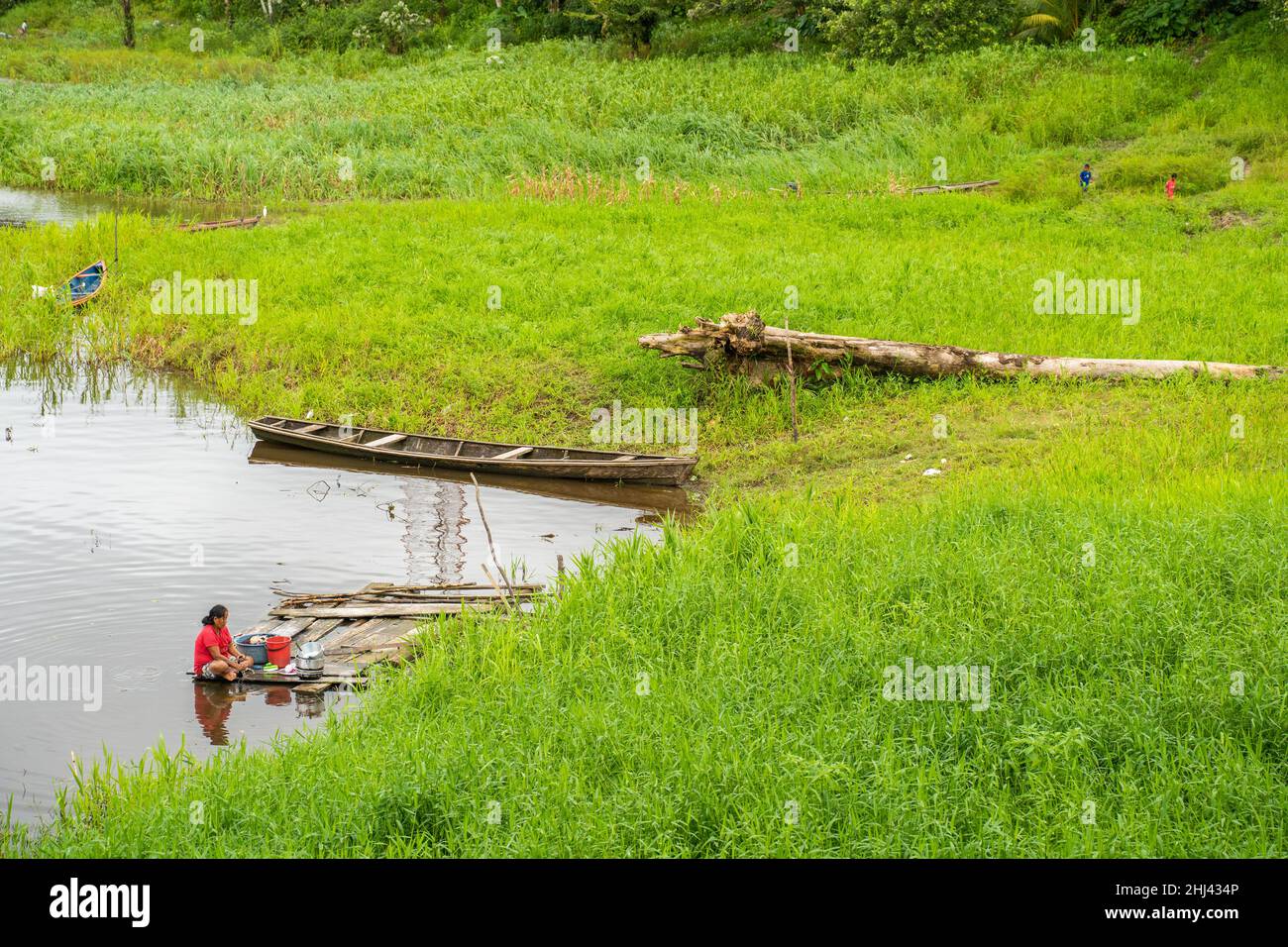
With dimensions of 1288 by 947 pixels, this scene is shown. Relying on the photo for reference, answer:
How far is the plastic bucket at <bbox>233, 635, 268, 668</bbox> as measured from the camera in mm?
11680

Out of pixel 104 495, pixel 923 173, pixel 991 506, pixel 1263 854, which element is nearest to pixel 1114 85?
pixel 923 173

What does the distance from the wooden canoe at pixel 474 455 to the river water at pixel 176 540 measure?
25cm

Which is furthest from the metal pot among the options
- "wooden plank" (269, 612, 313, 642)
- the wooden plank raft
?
"wooden plank" (269, 612, 313, 642)

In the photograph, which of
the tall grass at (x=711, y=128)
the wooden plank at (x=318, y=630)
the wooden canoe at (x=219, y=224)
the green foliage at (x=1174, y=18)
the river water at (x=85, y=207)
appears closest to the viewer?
the wooden plank at (x=318, y=630)

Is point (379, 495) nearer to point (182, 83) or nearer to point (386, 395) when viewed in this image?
point (386, 395)

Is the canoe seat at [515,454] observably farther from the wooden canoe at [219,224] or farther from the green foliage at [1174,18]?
the green foliage at [1174,18]

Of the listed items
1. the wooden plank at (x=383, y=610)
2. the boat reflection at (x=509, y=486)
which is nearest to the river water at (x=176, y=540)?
the boat reflection at (x=509, y=486)

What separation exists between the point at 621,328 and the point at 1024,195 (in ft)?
42.0

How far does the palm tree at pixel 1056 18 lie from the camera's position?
41.2 m

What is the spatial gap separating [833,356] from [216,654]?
10742 millimetres

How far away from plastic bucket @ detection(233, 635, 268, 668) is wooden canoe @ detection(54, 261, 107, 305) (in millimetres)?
16064

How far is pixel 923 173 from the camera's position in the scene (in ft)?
108

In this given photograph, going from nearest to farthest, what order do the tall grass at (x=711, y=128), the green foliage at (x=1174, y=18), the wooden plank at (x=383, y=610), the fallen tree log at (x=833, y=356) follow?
the wooden plank at (x=383, y=610) → the fallen tree log at (x=833, y=356) → the tall grass at (x=711, y=128) → the green foliage at (x=1174, y=18)

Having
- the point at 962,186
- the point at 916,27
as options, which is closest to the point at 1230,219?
the point at 962,186
